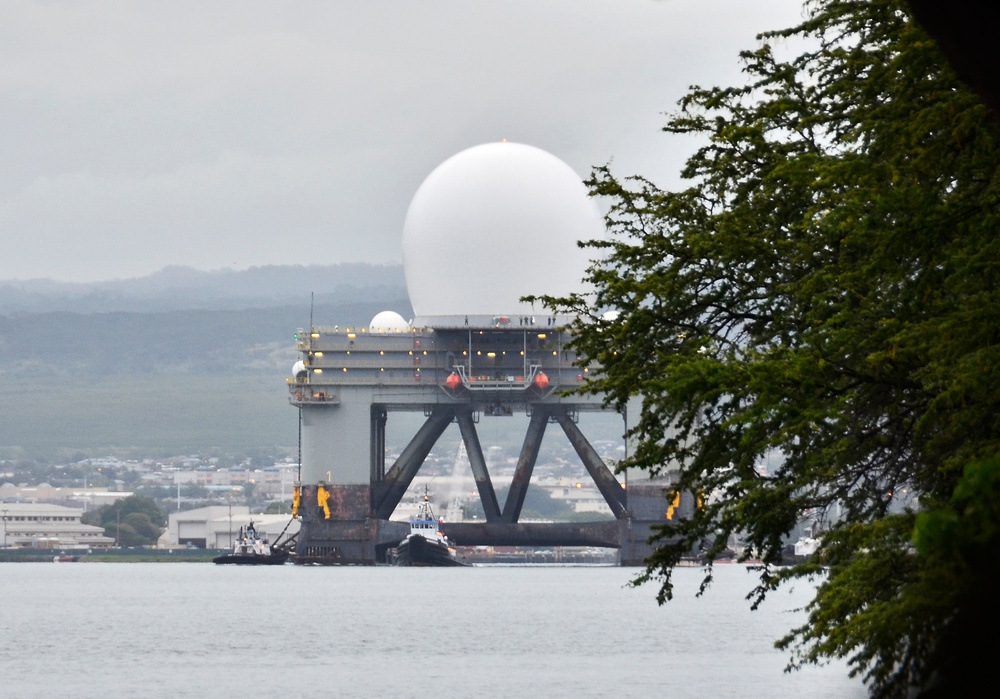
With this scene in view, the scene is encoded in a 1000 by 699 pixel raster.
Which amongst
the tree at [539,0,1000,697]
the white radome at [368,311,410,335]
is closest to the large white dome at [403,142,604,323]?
the white radome at [368,311,410,335]

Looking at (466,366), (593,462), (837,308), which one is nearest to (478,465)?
(593,462)

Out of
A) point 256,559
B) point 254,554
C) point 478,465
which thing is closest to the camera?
point 478,465

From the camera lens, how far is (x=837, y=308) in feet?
63.9

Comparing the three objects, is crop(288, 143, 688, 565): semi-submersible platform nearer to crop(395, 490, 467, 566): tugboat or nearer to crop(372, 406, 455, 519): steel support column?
crop(372, 406, 455, 519): steel support column

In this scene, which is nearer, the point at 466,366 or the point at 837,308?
the point at 837,308

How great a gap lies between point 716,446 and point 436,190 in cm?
10418

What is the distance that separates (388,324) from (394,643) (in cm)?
7577

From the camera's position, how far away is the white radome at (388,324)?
416ft

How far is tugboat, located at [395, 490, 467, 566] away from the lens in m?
136

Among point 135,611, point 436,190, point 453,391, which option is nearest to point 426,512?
point 453,391

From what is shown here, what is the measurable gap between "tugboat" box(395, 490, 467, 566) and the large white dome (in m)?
19.0

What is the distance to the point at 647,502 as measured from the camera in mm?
128375

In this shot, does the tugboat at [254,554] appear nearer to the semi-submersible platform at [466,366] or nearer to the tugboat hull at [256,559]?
the tugboat hull at [256,559]

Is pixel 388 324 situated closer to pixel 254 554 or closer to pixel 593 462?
pixel 593 462
